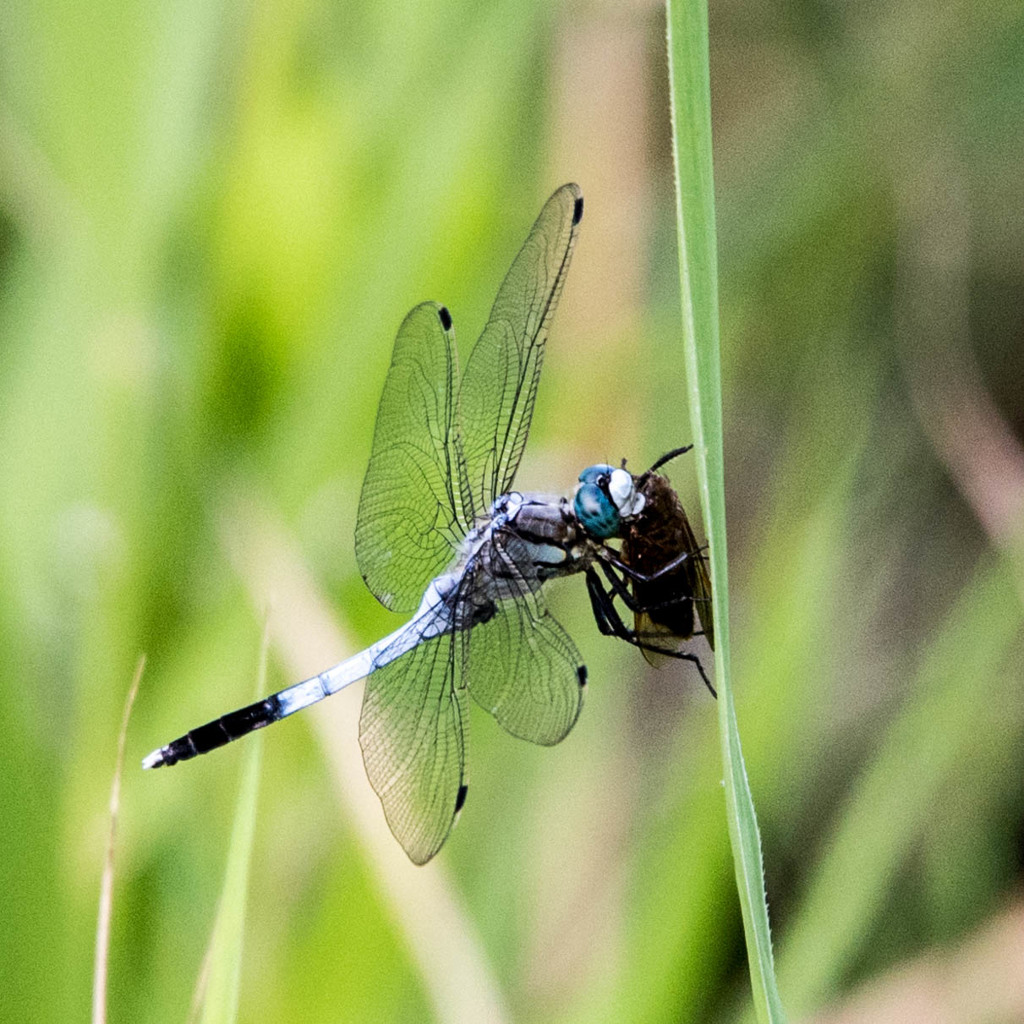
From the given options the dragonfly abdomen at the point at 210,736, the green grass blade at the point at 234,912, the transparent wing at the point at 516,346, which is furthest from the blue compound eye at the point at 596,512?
the green grass blade at the point at 234,912

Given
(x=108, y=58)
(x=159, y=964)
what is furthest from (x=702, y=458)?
(x=108, y=58)

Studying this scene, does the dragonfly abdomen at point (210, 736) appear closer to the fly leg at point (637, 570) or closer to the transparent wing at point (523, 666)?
the transparent wing at point (523, 666)

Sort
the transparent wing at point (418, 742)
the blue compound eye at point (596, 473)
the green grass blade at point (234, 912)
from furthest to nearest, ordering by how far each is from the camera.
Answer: the blue compound eye at point (596, 473) → the transparent wing at point (418, 742) → the green grass blade at point (234, 912)

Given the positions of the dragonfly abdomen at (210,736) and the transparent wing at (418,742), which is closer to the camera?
the transparent wing at (418,742)

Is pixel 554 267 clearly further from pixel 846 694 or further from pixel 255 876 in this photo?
pixel 846 694

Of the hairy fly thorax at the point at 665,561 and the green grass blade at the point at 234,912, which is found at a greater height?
the hairy fly thorax at the point at 665,561

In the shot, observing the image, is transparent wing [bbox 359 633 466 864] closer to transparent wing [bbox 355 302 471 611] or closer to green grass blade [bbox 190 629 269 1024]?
transparent wing [bbox 355 302 471 611]

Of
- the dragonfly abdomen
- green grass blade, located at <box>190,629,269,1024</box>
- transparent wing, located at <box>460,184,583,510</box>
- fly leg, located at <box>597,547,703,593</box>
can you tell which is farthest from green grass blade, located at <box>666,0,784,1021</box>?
the dragonfly abdomen
